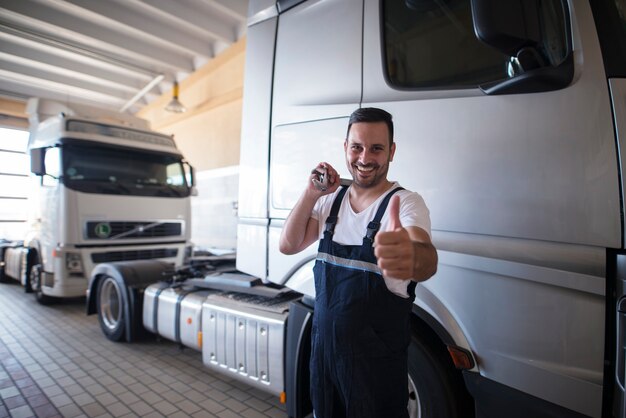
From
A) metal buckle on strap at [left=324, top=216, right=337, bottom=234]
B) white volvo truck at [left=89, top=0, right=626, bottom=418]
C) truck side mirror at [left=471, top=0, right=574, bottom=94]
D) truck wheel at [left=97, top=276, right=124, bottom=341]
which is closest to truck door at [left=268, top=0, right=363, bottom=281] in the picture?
white volvo truck at [left=89, top=0, right=626, bottom=418]

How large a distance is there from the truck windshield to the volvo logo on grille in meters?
0.46

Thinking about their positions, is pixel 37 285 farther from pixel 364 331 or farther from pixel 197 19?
pixel 364 331

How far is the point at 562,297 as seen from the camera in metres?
1.30

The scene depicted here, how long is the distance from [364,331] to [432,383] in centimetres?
65

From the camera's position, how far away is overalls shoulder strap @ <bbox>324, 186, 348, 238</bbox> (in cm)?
146

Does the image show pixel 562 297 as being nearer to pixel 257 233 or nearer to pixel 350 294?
pixel 350 294

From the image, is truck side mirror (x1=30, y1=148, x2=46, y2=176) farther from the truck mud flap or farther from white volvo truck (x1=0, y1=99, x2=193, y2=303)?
the truck mud flap

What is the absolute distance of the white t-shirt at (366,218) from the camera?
1260 millimetres

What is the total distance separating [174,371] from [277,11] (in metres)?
3.11

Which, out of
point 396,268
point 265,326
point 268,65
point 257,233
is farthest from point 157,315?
point 396,268

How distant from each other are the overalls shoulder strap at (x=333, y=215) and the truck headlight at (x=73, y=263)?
4865 millimetres

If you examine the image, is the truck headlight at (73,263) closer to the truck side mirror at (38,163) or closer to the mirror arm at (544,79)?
the truck side mirror at (38,163)

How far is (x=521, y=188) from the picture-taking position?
1.40 m

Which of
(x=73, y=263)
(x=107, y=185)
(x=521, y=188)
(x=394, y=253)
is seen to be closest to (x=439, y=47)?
(x=521, y=188)
